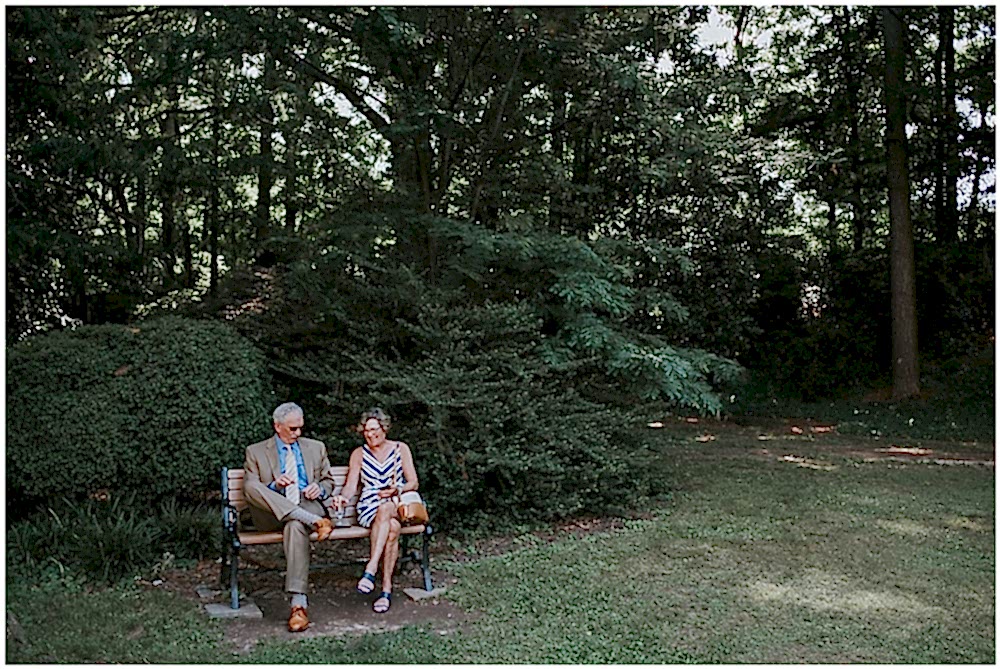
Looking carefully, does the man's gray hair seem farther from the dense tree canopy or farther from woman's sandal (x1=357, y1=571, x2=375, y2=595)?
the dense tree canopy

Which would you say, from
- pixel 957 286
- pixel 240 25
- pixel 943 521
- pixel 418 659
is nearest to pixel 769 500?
pixel 943 521

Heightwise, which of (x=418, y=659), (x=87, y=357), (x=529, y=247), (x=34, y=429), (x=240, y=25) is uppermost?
(x=240, y=25)

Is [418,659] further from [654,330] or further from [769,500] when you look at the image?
[654,330]

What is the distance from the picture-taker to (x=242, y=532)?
577 centimetres

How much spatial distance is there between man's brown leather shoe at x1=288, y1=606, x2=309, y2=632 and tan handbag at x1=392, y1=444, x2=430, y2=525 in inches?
32.0

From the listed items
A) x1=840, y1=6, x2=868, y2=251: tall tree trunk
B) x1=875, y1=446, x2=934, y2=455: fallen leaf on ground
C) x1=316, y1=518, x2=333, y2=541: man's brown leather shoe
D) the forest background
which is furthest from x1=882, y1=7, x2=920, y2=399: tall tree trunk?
x1=316, y1=518, x2=333, y2=541: man's brown leather shoe

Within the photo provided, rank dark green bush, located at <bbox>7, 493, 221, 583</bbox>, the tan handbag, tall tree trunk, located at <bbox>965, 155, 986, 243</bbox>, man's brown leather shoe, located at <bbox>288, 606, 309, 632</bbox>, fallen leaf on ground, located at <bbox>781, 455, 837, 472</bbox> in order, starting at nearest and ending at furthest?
man's brown leather shoe, located at <bbox>288, 606, 309, 632</bbox> → the tan handbag → dark green bush, located at <bbox>7, 493, 221, 583</bbox> → fallen leaf on ground, located at <bbox>781, 455, 837, 472</bbox> → tall tree trunk, located at <bbox>965, 155, 986, 243</bbox>

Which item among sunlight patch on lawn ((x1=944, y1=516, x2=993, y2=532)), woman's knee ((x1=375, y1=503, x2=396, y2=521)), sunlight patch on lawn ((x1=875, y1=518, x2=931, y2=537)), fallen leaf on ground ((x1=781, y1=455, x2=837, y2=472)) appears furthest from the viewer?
fallen leaf on ground ((x1=781, y1=455, x2=837, y2=472))

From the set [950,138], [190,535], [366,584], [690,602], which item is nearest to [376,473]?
[366,584]

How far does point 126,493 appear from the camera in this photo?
6871mm

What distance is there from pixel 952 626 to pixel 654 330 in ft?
27.8

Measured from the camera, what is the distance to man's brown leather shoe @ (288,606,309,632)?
4938mm

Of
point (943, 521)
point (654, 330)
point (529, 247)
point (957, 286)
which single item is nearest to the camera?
point (943, 521)

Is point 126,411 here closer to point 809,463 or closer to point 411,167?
point 411,167
